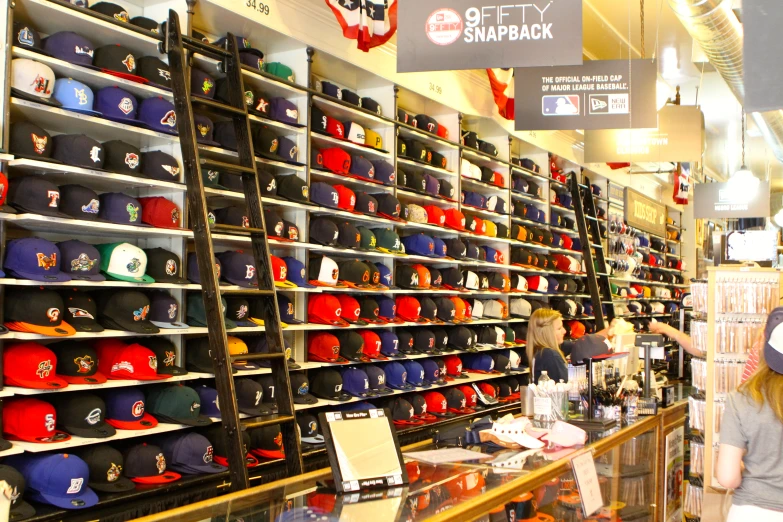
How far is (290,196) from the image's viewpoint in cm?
498

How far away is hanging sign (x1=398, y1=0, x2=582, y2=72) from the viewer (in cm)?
351

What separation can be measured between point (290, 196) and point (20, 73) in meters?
1.87

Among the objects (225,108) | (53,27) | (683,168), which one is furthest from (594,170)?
(53,27)

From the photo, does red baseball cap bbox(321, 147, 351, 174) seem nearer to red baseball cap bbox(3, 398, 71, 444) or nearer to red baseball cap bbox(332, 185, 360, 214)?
red baseball cap bbox(332, 185, 360, 214)

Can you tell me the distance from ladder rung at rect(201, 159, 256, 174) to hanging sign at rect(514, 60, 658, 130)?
6.98 feet

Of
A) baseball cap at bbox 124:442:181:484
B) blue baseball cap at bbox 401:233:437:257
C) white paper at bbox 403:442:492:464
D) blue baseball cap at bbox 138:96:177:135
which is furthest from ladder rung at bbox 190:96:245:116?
blue baseball cap at bbox 401:233:437:257

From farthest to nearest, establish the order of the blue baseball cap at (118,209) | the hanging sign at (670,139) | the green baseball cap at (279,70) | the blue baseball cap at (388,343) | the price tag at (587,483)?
the hanging sign at (670,139)
the blue baseball cap at (388,343)
the green baseball cap at (279,70)
the blue baseball cap at (118,209)
the price tag at (587,483)

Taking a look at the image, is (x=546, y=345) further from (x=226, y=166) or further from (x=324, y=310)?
(x=226, y=166)

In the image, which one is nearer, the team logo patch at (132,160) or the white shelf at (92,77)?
the white shelf at (92,77)

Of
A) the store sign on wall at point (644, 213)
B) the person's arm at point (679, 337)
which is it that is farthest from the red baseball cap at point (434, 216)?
the store sign on wall at point (644, 213)

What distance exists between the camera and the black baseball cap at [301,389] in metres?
4.98

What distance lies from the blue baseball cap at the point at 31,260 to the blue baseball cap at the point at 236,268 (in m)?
1.19

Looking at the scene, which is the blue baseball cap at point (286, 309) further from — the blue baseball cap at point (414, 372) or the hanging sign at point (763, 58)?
the hanging sign at point (763, 58)

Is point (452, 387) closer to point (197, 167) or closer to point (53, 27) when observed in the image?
point (197, 167)
